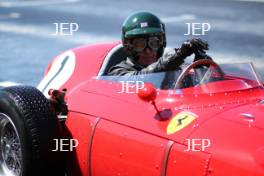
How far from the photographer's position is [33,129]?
5957 millimetres

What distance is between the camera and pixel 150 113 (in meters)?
5.46

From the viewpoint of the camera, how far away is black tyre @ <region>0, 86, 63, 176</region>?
5957mm

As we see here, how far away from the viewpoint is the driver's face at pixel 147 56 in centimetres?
651

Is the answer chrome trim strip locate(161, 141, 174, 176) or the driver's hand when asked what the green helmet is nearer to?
the driver's hand

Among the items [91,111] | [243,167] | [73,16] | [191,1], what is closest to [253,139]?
[243,167]

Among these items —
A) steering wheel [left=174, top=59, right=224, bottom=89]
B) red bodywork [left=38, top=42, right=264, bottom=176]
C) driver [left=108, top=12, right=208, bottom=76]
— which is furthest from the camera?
driver [left=108, top=12, right=208, bottom=76]

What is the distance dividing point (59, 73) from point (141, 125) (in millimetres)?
2017

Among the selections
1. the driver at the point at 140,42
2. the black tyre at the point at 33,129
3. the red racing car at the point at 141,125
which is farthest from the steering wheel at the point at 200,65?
the black tyre at the point at 33,129

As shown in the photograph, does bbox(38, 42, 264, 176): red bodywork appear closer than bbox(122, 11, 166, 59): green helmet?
Yes

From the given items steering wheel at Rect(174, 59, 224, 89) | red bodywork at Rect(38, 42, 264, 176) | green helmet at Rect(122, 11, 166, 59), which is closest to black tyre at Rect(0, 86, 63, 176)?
red bodywork at Rect(38, 42, 264, 176)

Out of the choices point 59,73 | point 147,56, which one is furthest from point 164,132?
point 59,73

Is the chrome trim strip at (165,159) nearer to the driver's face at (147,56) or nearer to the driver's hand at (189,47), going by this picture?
the driver's hand at (189,47)

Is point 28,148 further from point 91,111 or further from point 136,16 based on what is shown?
point 136,16

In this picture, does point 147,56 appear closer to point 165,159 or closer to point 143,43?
point 143,43
